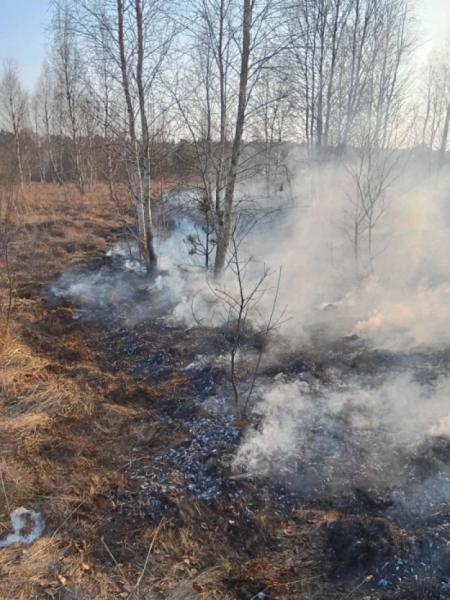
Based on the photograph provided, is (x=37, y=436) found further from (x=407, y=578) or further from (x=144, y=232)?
(x=144, y=232)

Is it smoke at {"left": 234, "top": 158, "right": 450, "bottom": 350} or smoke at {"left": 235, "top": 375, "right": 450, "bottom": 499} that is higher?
smoke at {"left": 234, "top": 158, "right": 450, "bottom": 350}

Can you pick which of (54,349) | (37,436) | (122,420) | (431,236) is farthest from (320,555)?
(431,236)

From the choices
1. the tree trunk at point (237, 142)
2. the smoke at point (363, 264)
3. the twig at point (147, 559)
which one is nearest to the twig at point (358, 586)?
the twig at point (147, 559)

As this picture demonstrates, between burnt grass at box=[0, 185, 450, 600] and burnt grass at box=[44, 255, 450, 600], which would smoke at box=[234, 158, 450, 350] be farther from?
burnt grass at box=[44, 255, 450, 600]

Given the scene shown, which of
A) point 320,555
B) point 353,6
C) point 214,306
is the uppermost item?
point 353,6

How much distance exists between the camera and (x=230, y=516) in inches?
140

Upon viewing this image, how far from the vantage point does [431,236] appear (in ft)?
40.2

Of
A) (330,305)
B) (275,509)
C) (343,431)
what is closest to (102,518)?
(275,509)

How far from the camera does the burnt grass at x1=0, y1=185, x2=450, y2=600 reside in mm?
2949

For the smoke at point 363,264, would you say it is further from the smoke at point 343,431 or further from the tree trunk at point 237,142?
the tree trunk at point 237,142

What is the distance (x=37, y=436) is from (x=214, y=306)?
4170 mm

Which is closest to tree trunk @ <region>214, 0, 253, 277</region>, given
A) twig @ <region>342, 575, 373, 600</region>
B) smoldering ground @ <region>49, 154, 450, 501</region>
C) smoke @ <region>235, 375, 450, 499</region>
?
smoldering ground @ <region>49, 154, 450, 501</region>

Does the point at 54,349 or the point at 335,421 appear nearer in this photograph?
the point at 335,421

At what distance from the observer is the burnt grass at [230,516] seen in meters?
2.95
